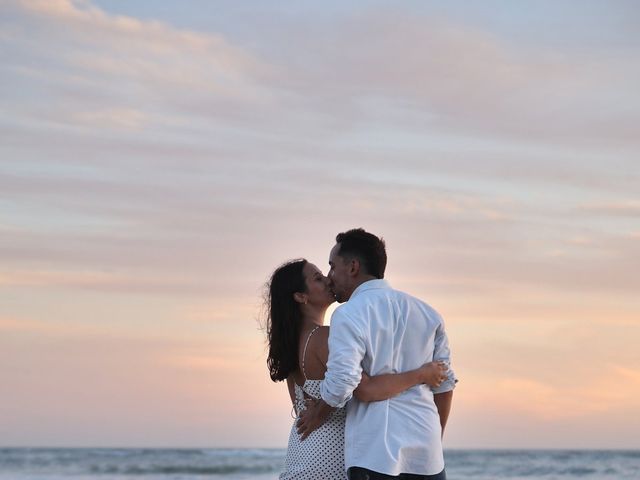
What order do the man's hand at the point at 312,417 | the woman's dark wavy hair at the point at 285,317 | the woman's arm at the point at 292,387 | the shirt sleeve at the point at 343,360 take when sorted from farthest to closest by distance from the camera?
1. the woman's arm at the point at 292,387
2. the woman's dark wavy hair at the point at 285,317
3. the man's hand at the point at 312,417
4. the shirt sleeve at the point at 343,360

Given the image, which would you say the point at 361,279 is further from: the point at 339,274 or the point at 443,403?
the point at 443,403

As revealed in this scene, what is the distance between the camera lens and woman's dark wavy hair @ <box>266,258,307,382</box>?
4.13 m

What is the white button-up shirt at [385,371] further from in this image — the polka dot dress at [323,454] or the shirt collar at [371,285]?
the polka dot dress at [323,454]

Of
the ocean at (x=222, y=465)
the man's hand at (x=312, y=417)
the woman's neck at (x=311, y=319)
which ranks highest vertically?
the woman's neck at (x=311, y=319)

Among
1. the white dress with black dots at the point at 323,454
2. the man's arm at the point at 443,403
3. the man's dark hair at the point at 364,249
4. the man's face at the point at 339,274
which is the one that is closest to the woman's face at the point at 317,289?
the man's face at the point at 339,274

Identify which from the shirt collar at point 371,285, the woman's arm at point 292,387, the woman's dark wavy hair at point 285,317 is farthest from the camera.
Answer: the woman's arm at point 292,387

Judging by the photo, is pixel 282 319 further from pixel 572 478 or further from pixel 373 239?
pixel 572 478

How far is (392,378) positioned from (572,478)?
72.9 feet

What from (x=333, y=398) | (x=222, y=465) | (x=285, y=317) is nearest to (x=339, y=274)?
(x=285, y=317)

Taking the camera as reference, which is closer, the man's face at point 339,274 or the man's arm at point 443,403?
the man's face at point 339,274

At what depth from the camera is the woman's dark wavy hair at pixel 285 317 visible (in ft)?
13.6

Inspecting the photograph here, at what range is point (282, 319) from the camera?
4.15 meters

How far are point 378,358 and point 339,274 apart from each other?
14.3 inches

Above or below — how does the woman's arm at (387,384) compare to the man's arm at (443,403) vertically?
above
